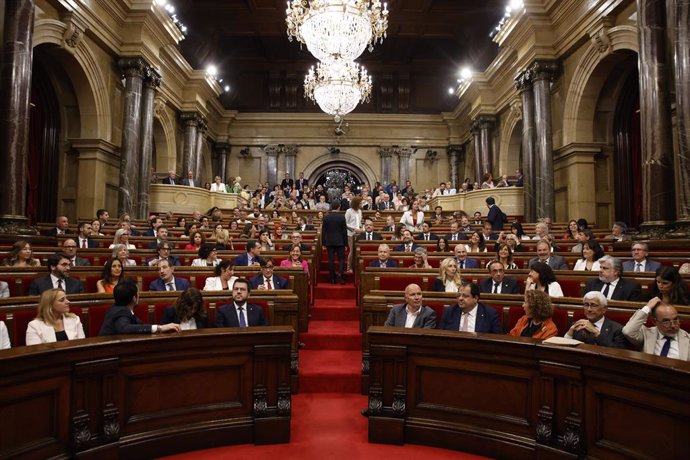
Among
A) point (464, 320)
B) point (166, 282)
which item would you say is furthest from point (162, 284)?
point (464, 320)

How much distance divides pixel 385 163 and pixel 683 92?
14769mm

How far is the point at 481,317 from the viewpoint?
3.79 metres

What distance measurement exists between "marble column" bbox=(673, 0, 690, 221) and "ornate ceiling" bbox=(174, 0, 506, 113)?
979 centimetres

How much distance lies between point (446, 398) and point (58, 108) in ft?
37.4

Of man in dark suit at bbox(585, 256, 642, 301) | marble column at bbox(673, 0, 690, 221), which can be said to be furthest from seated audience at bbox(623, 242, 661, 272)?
marble column at bbox(673, 0, 690, 221)

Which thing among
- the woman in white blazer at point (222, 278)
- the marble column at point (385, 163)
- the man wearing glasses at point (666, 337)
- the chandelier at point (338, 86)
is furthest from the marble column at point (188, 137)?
the man wearing glasses at point (666, 337)

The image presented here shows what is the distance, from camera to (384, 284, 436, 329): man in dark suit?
3.89 m

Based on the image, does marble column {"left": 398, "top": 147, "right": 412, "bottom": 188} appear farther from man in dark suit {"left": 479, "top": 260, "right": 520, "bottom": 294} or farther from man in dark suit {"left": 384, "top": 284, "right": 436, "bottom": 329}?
man in dark suit {"left": 384, "top": 284, "right": 436, "bottom": 329}

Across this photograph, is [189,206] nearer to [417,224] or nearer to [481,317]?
[417,224]

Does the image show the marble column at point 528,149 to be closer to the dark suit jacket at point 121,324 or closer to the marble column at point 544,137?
the marble column at point 544,137

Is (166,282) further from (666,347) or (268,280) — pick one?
(666,347)

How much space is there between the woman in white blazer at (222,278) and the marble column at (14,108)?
14.2ft

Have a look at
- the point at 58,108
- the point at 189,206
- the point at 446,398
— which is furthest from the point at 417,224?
the point at 58,108

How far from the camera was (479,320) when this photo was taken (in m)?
3.78
